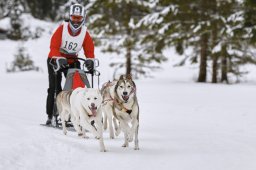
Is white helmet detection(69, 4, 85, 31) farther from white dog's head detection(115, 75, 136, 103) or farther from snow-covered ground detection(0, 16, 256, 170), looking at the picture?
snow-covered ground detection(0, 16, 256, 170)

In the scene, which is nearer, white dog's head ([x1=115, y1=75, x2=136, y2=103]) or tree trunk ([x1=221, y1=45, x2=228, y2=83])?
white dog's head ([x1=115, y1=75, x2=136, y2=103])

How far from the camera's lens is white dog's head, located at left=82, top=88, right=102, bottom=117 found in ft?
21.5

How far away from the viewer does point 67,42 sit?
26.9 feet

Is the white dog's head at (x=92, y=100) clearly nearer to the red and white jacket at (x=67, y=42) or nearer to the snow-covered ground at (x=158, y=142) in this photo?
the snow-covered ground at (x=158, y=142)

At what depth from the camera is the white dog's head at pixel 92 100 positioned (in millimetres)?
6566

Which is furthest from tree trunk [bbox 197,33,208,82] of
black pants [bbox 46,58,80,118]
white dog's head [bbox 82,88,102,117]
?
white dog's head [bbox 82,88,102,117]

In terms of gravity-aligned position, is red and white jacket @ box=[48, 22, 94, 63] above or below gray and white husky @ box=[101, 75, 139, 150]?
above

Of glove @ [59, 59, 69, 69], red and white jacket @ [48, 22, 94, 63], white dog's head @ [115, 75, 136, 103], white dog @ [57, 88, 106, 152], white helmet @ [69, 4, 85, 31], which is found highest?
white helmet @ [69, 4, 85, 31]

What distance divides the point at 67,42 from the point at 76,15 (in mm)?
569

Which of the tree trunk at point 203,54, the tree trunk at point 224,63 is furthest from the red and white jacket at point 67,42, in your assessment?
the tree trunk at point 203,54

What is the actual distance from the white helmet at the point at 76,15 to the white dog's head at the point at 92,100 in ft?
5.70

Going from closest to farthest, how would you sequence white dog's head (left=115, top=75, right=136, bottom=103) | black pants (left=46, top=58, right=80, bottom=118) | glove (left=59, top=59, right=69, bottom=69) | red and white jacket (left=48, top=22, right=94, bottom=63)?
white dog's head (left=115, top=75, right=136, bottom=103)
glove (left=59, top=59, right=69, bottom=69)
red and white jacket (left=48, top=22, right=94, bottom=63)
black pants (left=46, top=58, right=80, bottom=118)

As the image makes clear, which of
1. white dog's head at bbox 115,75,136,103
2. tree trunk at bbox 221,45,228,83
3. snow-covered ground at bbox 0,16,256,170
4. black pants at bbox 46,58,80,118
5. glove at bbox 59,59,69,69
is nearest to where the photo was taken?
snow-covered ground at bbox 0,16,256,170

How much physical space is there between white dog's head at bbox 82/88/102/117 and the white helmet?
174 cm
